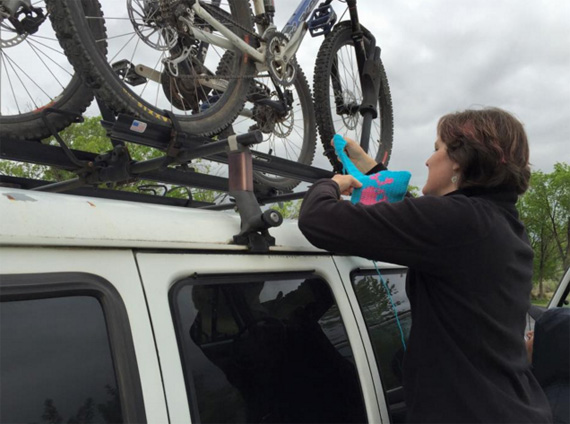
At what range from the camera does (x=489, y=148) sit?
1.63m

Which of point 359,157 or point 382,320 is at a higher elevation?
point 359,157

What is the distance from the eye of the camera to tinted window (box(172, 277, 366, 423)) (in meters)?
1.29

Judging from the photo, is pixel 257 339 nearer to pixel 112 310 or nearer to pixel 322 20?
pixel 112 310

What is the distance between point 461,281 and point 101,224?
3.20 ft

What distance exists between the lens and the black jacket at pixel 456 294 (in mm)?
1456

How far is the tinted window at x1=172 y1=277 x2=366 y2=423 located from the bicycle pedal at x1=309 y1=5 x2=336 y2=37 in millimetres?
2548

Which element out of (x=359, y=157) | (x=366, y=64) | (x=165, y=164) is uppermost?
(x=366, y=64)

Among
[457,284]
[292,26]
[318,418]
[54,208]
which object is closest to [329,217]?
[457,284]

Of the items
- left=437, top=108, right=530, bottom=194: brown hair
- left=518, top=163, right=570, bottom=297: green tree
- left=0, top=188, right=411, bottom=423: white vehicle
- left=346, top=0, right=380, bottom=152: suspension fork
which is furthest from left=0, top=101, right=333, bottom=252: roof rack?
left=518, top=163, right=570, bottom=297: green tree

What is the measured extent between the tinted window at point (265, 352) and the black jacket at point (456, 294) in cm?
21

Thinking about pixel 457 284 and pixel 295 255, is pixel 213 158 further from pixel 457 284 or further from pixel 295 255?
pixel 457 284

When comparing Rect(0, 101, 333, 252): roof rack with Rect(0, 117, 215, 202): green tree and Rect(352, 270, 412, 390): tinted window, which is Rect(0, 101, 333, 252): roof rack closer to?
Rect(0, 117, 215, 202): green tree

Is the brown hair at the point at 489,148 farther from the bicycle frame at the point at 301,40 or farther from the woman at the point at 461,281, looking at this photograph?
the bicycle frame at the point at 301,40

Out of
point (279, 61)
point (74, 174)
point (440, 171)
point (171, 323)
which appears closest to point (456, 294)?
point (440, 171)
